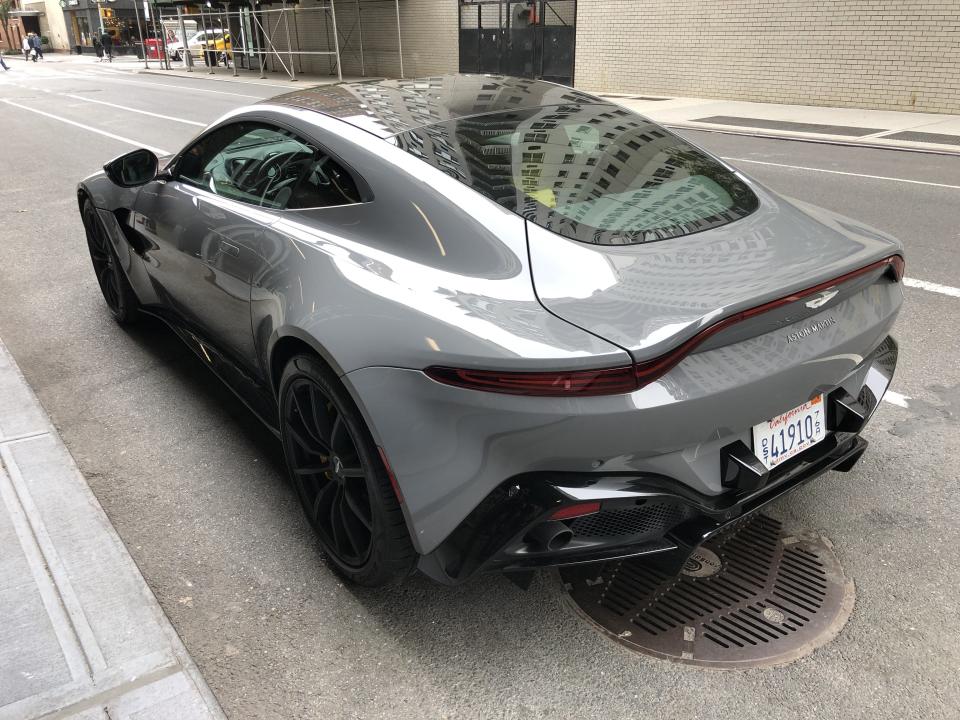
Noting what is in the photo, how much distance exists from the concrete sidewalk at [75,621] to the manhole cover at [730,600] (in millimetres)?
1245

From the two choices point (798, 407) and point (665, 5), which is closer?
point (798, 407)

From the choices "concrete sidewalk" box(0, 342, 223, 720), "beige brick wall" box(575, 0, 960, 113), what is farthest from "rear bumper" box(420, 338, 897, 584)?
"beige brick wall" box(575, 0, 960, 113)

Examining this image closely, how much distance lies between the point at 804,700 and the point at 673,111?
15.2 metres

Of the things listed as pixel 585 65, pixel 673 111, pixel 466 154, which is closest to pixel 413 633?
pixel 466 154

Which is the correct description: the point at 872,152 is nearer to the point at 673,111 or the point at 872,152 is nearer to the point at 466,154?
the point at 673,111

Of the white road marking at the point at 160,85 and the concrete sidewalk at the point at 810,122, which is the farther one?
the white road marking at the point at 160,85

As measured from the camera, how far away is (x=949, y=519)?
302 cm

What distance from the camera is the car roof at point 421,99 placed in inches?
115

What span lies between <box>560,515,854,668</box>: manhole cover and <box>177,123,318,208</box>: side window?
177 cm

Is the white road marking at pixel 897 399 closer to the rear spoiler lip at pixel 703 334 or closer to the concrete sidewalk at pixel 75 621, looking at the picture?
the rear spoiler lip at pixel 703 334

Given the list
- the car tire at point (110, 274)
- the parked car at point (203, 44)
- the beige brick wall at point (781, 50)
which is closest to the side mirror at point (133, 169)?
the car tire at point (110, 274)

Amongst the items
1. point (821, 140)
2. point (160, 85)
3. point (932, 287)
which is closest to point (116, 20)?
point (160, 85)

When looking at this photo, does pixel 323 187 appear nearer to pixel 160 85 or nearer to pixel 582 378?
pixel 582 378

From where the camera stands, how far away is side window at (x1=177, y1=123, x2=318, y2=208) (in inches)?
122
